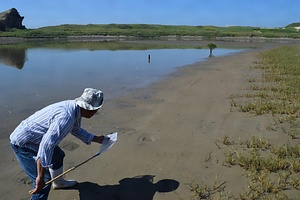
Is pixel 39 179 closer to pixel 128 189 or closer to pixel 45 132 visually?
pixel 45 132

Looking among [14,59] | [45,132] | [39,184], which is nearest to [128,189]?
[39,184]

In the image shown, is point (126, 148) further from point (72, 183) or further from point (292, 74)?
point (292, 74)

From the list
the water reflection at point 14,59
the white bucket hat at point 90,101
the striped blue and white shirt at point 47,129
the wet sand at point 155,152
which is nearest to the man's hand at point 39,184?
the striped blue and white shirt at point 47,129

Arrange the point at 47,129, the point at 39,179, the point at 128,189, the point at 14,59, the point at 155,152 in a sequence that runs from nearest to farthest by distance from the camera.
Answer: the point at 39,179
the point at 47,129
the point at 128,189
the point at 155,152
the point at 14,59

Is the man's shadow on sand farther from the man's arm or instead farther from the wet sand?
the man's arm

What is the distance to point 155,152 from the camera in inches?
238

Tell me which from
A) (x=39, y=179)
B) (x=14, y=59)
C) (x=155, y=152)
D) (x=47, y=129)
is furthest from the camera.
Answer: (x=14, y=59)

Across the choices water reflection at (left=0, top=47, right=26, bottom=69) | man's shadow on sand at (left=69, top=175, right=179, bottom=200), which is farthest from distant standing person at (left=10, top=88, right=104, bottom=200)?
water reflection at (left=0, top=47, right=26, bottom=69)

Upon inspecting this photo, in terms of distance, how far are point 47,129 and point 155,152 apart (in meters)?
2.94

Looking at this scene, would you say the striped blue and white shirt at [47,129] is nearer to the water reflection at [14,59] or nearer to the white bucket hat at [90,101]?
the white bucket hat at [90,101]

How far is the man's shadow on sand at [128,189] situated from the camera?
4508mm

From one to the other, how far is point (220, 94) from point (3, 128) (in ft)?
24.2

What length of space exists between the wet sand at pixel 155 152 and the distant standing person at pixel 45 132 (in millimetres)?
1091

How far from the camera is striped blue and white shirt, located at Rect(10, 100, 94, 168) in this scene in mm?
3297
